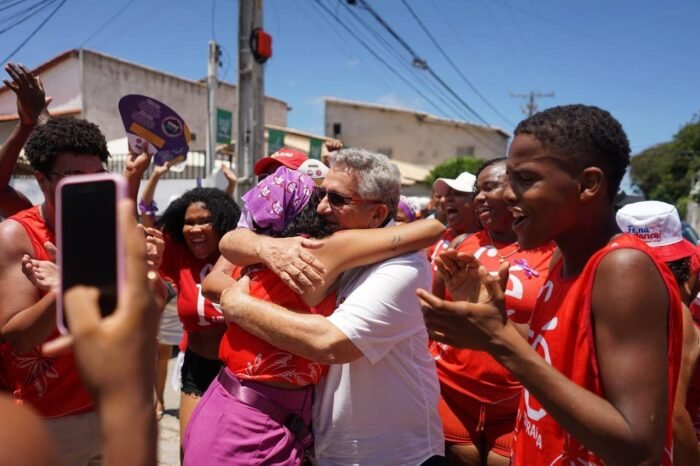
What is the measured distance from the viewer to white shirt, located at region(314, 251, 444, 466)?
186 cm

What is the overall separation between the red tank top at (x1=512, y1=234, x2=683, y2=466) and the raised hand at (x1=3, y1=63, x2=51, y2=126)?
2594 mm

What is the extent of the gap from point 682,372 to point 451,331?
3.72 ft

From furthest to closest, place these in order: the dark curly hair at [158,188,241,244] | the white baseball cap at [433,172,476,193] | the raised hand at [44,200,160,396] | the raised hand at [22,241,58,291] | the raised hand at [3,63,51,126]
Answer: the white baseball cap at [433,172,476,193], the dark curly hair at [158,188,241,244], the raised hand at [3,63,51,126], the raised hand at [22,241,58,291], the raised hand at [44,200,160,396]

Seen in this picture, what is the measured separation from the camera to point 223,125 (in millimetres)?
11391

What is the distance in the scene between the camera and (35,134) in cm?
234

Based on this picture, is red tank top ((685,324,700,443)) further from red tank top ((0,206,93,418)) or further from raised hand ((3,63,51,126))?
raised hand ((3,63,51,126))

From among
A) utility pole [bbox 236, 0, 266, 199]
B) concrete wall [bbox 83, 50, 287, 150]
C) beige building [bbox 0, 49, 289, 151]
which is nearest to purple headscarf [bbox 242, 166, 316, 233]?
utility pole [bbox 236, 0, 266, 199]

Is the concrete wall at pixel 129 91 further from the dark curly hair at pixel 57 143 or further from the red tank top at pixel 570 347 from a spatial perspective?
the red tank top at pixel 570 347

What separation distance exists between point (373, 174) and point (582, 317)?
1.00m

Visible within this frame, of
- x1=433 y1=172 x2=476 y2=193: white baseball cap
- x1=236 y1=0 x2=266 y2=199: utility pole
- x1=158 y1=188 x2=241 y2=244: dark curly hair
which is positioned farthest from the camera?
x1=236 y1=0 x2=266 y2=199: utility pole

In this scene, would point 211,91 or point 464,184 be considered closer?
point 464,184

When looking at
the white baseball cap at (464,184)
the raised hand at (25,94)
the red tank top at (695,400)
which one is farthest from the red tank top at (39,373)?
the white baseball cap at (464,184)

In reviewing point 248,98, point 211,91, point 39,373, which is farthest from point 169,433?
point 211,91

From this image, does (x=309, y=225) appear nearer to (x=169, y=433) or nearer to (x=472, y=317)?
(x=472, y=317)
